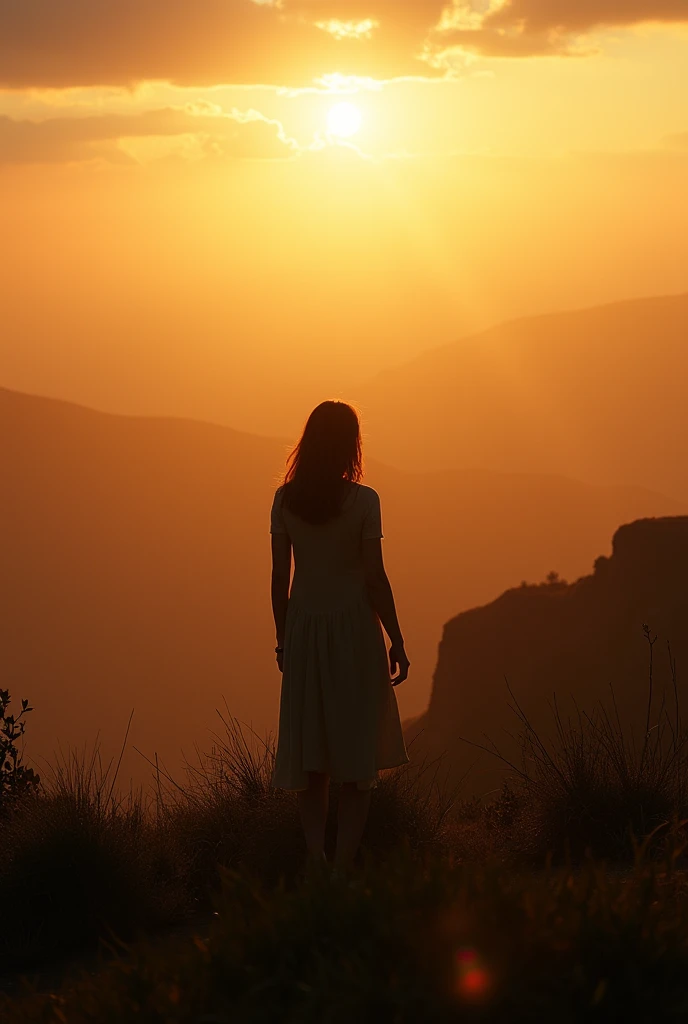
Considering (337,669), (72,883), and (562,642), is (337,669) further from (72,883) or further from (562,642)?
(562,642)

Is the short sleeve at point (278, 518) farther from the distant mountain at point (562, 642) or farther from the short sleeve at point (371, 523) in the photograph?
the distant mountain at point (562, 642)

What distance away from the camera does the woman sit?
558 cm

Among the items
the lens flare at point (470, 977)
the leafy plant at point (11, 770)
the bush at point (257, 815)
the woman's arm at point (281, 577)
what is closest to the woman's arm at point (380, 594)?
the woman's arm at point (281, 577)

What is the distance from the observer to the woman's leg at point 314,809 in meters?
5.67

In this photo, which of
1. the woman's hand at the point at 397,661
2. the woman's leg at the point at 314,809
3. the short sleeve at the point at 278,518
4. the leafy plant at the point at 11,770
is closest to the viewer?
the woman's hand at the point at 397,661

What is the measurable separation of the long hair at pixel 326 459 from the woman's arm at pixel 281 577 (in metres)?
0.21

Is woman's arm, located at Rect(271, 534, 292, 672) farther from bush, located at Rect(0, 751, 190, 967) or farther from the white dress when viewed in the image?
bush, located at Rect(0, 751, 190, 967)

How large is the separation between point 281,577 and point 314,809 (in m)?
1.09

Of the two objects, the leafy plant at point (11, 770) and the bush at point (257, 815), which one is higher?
the leafy plant at point (11, 770)

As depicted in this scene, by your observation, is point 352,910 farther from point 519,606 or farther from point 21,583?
point 21,583

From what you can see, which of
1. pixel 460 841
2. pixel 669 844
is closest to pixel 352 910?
pixel 669 844

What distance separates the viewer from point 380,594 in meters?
5.61

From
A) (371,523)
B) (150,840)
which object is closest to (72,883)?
(150,840)

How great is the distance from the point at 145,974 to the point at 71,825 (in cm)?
309
